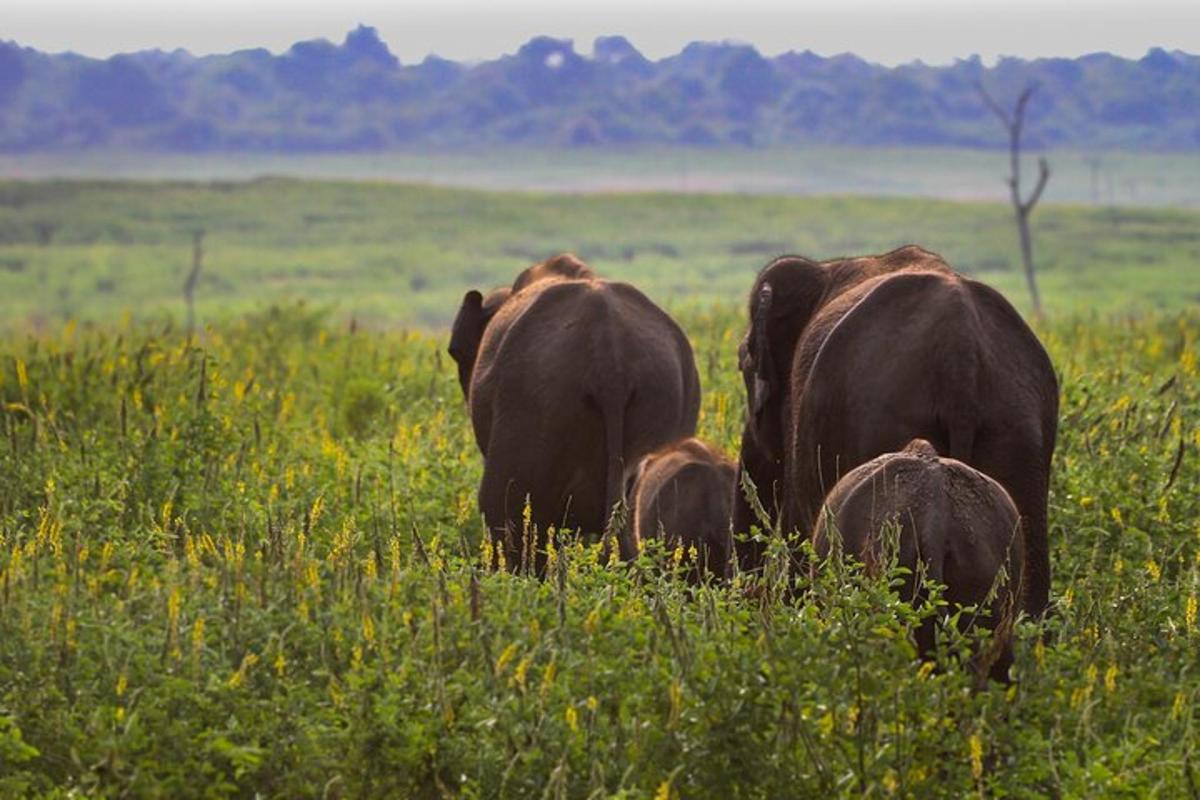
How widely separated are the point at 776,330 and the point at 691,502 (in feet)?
3.34

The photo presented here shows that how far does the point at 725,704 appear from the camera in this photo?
562 centimetres

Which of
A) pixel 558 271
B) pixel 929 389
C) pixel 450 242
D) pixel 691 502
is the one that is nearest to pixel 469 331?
pixel 558 271

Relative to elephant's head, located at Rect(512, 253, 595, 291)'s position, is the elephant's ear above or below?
below

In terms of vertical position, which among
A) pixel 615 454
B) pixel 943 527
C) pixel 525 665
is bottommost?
pixel 615 454

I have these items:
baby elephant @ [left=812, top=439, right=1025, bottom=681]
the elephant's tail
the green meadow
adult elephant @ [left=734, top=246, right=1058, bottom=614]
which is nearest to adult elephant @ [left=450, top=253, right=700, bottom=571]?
the elephant's tail

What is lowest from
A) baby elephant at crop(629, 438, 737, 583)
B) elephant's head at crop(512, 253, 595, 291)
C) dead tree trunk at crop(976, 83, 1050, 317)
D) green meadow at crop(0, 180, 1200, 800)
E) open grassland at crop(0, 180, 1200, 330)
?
open grassland at crop(0, 180, 1200, 330)

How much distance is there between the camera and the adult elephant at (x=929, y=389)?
289 inches

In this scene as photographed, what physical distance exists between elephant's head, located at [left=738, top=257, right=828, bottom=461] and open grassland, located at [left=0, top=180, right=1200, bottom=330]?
2382 inches

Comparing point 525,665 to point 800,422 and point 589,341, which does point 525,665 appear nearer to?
point 800,422

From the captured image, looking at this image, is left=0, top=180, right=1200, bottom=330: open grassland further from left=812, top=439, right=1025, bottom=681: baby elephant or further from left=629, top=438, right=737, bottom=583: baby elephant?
left=812, top=439, right=1025, bottom=681: baby elephant

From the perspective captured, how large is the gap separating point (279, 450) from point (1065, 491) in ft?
14.3

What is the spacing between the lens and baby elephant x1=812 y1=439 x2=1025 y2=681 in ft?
21.1

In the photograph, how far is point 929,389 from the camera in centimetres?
735

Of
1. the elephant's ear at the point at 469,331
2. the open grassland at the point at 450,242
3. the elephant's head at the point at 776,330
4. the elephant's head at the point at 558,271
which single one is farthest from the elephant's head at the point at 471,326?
the open grassland at the point at 450,242
